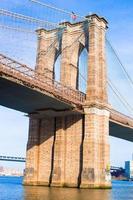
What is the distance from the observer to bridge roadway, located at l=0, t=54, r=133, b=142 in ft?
145

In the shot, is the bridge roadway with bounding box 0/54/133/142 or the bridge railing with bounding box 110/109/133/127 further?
the bridge railing with bounding box 110/109/133/127

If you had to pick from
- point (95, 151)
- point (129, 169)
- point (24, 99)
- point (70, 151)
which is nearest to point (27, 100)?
point (24, 99)

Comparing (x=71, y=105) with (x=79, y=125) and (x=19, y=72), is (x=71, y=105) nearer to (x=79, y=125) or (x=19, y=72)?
(x=79, y=125)

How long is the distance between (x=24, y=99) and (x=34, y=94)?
9.97 feet

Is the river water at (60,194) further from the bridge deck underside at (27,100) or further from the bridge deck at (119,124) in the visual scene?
the bridge deck at (119,124)

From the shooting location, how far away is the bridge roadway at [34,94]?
44.2 m

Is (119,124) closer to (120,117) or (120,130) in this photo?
(120,117)

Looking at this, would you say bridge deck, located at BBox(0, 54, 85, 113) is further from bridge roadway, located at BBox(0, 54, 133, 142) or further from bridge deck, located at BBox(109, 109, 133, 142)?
bridge deck, located at BBox(109, 109, 133, 142)

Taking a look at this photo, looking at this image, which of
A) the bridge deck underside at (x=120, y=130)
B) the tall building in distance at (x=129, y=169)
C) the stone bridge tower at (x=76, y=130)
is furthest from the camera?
the tall building in distance at (x=129, y=169)

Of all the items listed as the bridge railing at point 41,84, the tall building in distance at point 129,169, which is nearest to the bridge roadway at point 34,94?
the bridge railing at point 41,84

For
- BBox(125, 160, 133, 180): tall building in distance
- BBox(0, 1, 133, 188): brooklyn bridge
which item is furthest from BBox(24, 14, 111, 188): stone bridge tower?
BBox(125, 160, 133, 180): tall building in distance

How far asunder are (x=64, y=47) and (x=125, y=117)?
15.9 m

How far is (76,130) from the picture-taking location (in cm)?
5809

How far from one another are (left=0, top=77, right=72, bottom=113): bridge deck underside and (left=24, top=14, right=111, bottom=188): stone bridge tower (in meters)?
2.17
